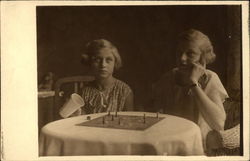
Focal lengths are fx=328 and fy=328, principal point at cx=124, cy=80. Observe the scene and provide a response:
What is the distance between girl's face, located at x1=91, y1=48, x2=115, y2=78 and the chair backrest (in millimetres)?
85

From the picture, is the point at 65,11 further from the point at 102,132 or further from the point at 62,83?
the point at 102,132

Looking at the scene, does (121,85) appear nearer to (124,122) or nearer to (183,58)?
(124,122)

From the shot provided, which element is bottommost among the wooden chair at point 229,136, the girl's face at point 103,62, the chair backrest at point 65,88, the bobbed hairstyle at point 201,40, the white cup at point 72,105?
the wooden chair at point 229,136

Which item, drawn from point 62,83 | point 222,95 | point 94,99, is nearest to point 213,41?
point 222,95

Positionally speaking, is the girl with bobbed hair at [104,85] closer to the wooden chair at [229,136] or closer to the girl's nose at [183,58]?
the girl's nose at [183,58]

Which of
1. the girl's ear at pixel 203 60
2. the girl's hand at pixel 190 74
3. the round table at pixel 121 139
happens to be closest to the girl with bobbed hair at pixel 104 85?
the round table at pixel 121 139

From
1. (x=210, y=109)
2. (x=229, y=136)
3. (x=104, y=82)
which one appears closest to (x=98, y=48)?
(x=104, y=82)

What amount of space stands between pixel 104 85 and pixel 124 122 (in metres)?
0.22

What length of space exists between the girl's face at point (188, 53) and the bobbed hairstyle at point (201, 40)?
0.02 meters

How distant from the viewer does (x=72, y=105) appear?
171 cm

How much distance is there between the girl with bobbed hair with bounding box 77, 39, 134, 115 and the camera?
5.59 ft

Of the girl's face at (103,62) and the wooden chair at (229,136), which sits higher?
the girl's face at (103,62)

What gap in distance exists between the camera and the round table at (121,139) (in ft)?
5.38

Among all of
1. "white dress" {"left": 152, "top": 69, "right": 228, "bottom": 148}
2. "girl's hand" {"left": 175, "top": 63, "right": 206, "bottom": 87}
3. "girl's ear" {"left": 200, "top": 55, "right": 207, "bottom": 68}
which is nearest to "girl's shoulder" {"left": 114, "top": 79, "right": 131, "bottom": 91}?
"white dress" {"left": 152, "top": 69, "right": 228, "bottom": 148}
